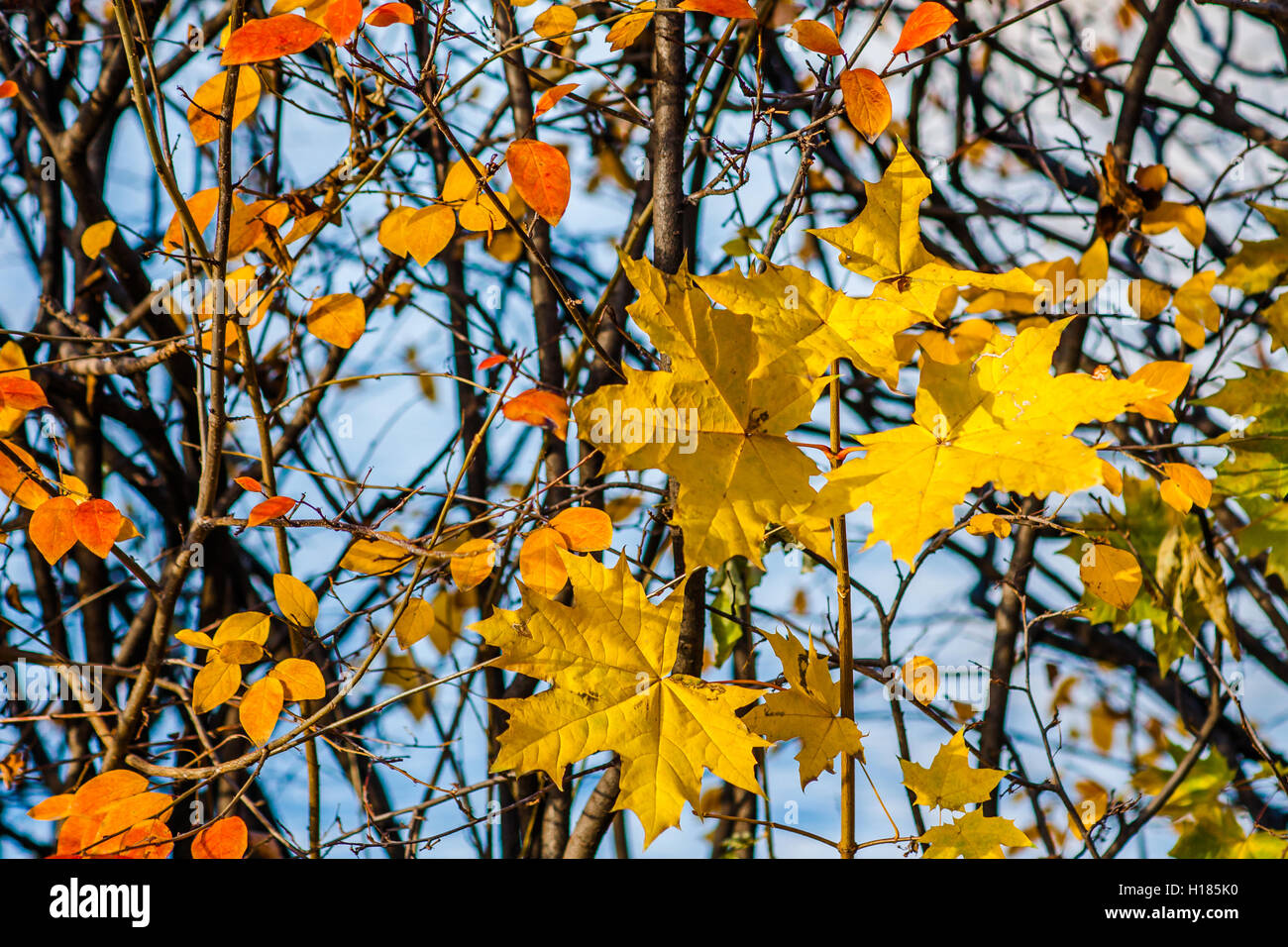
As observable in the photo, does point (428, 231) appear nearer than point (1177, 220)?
Yes

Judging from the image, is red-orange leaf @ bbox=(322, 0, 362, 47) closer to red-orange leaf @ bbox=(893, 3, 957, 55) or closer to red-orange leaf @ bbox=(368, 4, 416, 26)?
red-orange leaf @ bbox=(368, 4, 416, 26)

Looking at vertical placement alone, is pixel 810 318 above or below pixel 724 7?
below

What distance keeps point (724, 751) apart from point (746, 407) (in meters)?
0.26

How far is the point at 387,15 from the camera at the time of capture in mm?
790

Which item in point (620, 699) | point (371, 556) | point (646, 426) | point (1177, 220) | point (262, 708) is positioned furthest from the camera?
point (1177, 220)

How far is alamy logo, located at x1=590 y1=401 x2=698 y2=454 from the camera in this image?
609 mm

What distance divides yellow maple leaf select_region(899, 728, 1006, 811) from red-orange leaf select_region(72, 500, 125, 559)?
2.51ft

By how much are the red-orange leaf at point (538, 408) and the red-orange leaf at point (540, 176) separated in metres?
0.20

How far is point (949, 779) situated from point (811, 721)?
0.17 meters

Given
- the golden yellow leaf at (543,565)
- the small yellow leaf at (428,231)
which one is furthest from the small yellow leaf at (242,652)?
the small yellow leaf at (428,231)

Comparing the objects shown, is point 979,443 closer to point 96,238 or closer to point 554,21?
point 554,21

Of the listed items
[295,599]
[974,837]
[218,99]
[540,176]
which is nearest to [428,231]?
[540,176]

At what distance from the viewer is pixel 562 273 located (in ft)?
5.83

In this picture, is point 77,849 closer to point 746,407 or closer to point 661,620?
point 661,620
